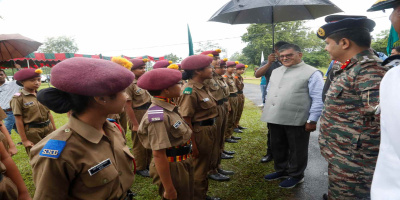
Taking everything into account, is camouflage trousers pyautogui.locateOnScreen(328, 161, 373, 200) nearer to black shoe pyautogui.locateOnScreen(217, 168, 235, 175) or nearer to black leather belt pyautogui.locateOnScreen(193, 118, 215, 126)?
black leather belt pyautogui.locateOnScreen(193, 118, 215, 126)

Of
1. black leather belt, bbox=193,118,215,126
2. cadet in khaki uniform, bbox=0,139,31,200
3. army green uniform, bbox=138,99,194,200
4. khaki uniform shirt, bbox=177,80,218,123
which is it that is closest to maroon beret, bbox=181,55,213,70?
khaki uniform shirt, bbox=177,80,218,123

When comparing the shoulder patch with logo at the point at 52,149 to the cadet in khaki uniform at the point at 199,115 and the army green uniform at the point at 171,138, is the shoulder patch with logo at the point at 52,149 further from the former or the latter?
the cadet in khaki uniform at the point at 199,115

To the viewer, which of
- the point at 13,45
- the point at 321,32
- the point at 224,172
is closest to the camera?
the point at 321,32

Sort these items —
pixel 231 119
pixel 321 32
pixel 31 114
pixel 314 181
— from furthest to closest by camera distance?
1. pixel 231 119
2. pixel 31 114
3. pixel 314 181
4. pixel 321 32

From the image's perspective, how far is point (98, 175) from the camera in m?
1.26

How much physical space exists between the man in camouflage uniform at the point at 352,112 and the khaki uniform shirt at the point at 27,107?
4432 mm

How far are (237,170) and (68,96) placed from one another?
3549 mm

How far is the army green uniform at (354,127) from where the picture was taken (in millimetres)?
1819

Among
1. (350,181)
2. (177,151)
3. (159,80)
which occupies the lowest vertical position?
(350,181)

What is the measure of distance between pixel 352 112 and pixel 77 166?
88.7 inches

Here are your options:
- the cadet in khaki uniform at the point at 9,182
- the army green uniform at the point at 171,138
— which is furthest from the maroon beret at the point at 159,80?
the cadet in khaki uniform at the point at 9,182

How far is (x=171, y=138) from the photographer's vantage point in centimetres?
210

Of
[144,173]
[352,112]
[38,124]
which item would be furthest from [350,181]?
[38,124]

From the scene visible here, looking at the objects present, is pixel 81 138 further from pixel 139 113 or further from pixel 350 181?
pixel 139 113
